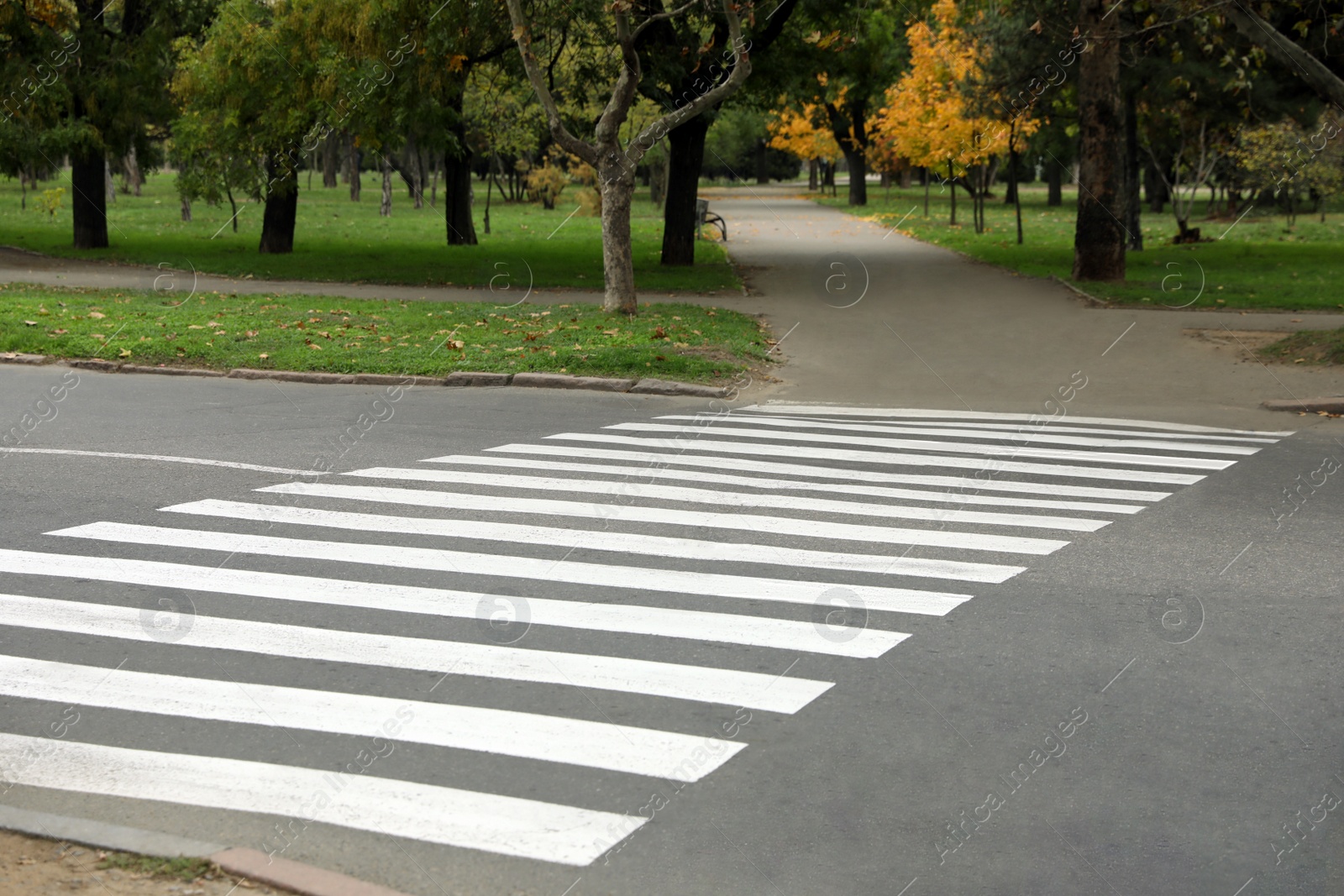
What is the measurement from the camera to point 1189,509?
943cm

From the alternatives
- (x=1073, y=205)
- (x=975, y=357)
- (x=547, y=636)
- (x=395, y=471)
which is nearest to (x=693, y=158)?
(x=975, y=357)

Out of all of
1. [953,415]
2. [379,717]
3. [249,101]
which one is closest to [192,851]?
[379,717]

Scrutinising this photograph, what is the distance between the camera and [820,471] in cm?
1058

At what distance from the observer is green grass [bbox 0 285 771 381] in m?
15.3

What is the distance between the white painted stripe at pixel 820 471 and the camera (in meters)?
9.98

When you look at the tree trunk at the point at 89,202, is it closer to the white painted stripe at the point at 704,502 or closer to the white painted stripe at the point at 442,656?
the white painted stripe at the point at 704,502

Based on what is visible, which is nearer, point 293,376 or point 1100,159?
point 293,376

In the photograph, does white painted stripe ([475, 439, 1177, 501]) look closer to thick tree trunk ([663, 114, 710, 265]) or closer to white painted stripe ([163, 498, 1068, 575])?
white painted stripe ([163, 498, 1068, 575])

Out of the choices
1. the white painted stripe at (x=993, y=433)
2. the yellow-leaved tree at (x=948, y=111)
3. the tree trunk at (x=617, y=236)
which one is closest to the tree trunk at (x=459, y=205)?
the yellow-leaved tree at (x=948, y=111)

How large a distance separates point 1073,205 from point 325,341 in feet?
161

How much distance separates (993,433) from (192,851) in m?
9.25

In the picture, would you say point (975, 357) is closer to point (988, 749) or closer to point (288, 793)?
point (988, 749)

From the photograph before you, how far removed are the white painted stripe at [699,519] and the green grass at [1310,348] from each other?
29.5ft

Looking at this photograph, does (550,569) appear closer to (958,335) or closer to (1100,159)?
(958,335)
